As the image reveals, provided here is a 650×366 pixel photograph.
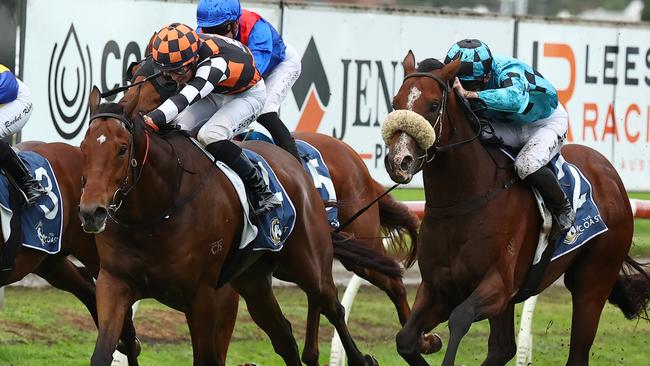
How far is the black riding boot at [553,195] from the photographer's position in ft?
22.1

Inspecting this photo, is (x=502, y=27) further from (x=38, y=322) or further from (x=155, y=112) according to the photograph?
(x=155, y=112)

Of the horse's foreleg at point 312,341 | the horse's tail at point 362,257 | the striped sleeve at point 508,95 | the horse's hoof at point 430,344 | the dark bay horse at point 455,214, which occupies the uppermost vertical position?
the striped sleeve at point 508,95

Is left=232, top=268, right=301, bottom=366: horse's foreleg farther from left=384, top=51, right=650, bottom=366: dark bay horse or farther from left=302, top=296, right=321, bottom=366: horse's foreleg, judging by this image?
left=384, top=51, right=650, bottom=366: dark bay horse

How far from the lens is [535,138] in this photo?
269 inches

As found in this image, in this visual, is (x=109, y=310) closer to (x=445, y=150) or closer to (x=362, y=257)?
(x=445, y=150)

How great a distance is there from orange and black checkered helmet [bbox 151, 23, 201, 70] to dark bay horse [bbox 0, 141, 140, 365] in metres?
1.42

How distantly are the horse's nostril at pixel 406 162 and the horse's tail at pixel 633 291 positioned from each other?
7.66ft

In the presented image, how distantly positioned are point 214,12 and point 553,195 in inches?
77.2

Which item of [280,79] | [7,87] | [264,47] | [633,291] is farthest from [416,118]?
[633,291]

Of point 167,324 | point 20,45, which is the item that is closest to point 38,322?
point 167,324

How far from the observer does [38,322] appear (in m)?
9.29

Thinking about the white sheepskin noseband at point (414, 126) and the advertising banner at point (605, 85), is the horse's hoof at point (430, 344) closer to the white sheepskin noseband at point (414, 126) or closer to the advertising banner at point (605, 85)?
the white sheepskin noseband at point (414, 126)

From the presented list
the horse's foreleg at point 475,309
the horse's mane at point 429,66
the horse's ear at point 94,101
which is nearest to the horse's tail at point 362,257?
the horse's foreleg at point 475,309

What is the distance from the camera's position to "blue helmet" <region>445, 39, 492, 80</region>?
21.5ft
